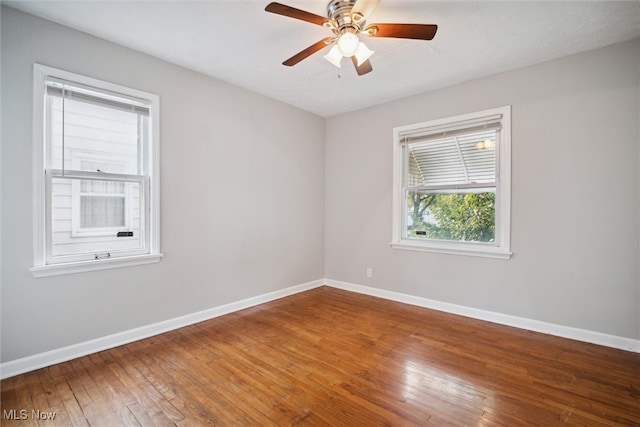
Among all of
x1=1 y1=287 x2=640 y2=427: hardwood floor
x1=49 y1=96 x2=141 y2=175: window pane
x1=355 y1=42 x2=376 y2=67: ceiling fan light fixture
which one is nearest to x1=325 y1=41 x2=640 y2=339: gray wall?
x1=1 y1=287 x2=640 y2=427: hardwood floor

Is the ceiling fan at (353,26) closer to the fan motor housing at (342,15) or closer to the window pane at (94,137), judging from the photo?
the fan motor housing at (342,15)

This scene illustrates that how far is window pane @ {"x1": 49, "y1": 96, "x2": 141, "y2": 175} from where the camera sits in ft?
7.83

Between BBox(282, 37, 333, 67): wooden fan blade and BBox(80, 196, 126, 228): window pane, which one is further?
BBox(80, 196, 126, 228): window pane

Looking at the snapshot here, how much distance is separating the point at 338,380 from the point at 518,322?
2150 millimetres

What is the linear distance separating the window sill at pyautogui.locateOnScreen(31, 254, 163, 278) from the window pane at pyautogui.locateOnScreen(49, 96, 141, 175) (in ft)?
2.61

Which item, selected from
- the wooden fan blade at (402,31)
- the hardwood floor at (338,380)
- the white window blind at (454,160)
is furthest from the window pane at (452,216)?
the wooden fan blade at (402,31)

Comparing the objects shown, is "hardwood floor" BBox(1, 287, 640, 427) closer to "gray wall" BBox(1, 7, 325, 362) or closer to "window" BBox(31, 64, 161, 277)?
"gray wall" BBox(1, 7, 325, 362)

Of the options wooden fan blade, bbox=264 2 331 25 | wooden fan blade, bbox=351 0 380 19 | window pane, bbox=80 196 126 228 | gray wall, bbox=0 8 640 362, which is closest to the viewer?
wooden fan blade, bbox=264 2 331 25

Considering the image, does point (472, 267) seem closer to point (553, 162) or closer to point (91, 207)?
point (553, 162)

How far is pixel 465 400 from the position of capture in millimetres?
1888

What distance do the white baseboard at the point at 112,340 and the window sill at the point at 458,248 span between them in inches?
78.4

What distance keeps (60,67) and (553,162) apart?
4442mm

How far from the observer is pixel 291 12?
182 centimetres

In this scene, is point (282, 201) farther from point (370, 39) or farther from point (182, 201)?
point (370, 39)
